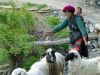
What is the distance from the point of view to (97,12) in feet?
53.0

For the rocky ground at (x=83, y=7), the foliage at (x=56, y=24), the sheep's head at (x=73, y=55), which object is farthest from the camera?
the rocky ground at (x=83, y=7)

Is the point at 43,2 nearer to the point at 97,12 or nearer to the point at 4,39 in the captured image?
the point at 97,12

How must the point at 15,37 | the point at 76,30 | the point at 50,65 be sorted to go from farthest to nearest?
the point at 15,37 < the point at 50,65 < the point at 76,30

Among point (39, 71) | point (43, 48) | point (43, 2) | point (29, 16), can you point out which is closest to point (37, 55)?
point (43, 48)

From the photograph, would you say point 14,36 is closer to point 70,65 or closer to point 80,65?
point 70,65

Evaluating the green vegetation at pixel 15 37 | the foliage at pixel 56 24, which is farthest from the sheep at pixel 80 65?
the foliage at pixel 56 24

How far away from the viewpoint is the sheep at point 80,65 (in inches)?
336

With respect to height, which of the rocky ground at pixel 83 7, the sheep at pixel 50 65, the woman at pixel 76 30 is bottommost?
the rocky ground at pixel 83 7

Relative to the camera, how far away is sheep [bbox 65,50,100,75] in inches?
336

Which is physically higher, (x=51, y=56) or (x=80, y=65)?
(x=51, y=56)

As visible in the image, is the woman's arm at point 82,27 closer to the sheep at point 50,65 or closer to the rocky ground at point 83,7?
the sheep at point 50,65

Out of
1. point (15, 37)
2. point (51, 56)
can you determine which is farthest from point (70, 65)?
point (15, 37)

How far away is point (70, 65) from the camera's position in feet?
28.2

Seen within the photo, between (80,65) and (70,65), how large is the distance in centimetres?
19
